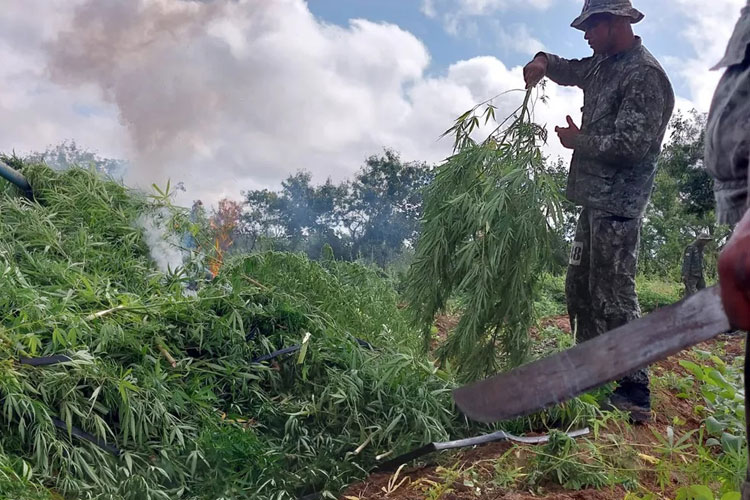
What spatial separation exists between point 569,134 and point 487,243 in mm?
953

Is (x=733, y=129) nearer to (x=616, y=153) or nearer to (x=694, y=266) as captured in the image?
(x=616, y=153)

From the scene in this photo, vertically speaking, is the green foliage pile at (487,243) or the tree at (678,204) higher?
the tree at (678,204)

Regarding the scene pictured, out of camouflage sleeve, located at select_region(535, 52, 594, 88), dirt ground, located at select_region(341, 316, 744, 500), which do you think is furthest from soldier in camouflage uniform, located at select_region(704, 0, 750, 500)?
camouflage sleeve, located at select_region(535, 52, 594, 88)

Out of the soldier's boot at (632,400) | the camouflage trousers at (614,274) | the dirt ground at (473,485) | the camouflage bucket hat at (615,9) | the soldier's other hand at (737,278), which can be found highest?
the camouflage bucket hat at (615,9)

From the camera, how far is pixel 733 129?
1475mm

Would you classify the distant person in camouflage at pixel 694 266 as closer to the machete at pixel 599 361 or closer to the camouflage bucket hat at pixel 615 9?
the camouflage bucket hat at pixel 615 9

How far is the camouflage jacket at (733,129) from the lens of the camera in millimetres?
1448

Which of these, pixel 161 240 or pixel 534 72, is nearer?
pixel 534 72

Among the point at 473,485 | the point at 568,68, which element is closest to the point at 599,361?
the point at 473,485

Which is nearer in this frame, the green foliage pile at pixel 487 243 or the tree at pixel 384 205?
the green foliage pile at pixel 487 243

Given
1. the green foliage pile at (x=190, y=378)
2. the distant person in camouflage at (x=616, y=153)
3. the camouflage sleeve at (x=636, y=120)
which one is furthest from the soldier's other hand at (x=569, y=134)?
the green foliage pile at (x=190, y=378)

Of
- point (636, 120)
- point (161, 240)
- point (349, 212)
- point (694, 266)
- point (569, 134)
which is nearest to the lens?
point (636, 120)

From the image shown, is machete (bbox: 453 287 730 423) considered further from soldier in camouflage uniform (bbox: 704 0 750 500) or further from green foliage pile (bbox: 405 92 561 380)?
green foliage pile (bbox: 405 92 561 380)

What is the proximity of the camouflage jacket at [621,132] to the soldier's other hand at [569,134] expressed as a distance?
42mm
